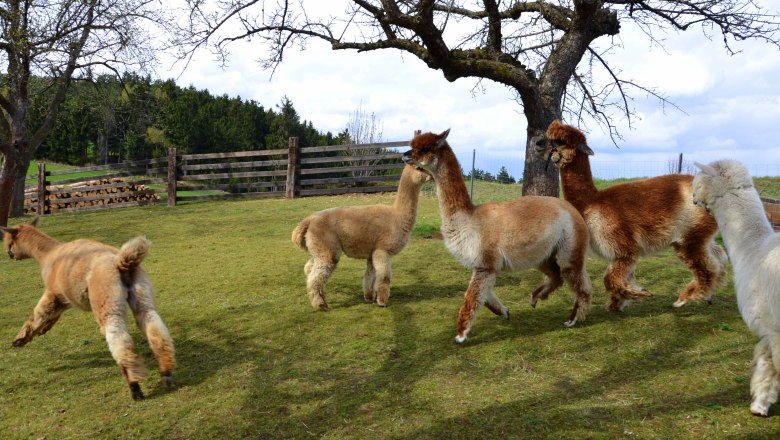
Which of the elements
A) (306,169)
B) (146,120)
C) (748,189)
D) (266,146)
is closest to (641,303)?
(748,189)

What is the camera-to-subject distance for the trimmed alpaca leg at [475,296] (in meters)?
5.29

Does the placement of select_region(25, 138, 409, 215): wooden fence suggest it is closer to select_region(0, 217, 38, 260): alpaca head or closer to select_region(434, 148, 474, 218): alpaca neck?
select_region(0, 217, 38, 260): alpaca head

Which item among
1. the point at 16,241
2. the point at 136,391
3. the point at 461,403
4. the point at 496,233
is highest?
the point at 496,233

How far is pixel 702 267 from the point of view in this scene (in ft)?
18.6

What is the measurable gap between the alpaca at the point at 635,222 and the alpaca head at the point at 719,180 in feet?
4.33

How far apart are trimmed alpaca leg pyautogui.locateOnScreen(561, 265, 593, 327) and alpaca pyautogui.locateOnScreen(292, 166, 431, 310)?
6.68 feet

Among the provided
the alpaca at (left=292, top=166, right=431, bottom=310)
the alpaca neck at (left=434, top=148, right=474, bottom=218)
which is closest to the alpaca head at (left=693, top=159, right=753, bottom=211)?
the alpaca neck at (left=434, top=148, right=474, bottom=218)

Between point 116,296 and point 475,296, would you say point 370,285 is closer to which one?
point 475,296

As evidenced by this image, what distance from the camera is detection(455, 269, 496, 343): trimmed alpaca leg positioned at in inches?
208

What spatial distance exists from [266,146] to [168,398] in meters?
30.5

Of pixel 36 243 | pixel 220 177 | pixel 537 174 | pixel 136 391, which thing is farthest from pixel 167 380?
pixel 220 177

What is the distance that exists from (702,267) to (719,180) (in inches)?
75.9

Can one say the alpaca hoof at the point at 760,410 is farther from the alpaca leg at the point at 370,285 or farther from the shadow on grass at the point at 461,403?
the alpaca leg at the point at 370,285

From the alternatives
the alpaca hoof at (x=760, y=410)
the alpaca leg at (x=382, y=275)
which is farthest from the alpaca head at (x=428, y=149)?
the alpaca hoof at (x=760, y=410)
